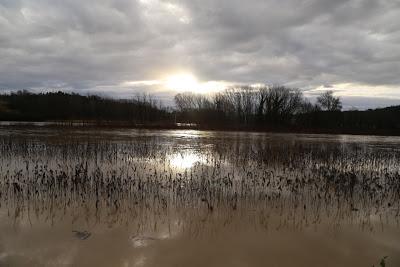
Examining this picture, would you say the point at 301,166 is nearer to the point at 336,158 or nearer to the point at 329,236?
the point at 336,158

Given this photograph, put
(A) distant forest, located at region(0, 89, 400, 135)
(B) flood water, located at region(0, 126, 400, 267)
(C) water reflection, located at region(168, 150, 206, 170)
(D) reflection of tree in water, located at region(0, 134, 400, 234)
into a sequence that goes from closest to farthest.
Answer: (B) flood water, located at region(0, 126, 400, 267) < (D) reflection of tree in water, located at region(0, 134, 400, 234) < (C) water reflection, located at region(168, 150, 206, 170) < (A) distant forest, located at region(0, 89, 400, 135)

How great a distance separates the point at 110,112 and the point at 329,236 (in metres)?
83.4

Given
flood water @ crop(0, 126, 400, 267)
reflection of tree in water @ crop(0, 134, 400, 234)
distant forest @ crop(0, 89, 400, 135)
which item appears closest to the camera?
flood water @ crop(0, 126, 400, 267)

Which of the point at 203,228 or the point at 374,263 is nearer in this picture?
the point at 374,263

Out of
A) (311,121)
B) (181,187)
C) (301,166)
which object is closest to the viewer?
(181,187)

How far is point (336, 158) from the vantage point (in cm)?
1652

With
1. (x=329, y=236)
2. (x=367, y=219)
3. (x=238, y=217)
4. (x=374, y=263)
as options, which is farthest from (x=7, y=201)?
(x=367, y=219)

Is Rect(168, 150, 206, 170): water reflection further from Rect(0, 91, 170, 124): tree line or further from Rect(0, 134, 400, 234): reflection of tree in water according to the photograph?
Rect(0, 91, 170, 124): tree line

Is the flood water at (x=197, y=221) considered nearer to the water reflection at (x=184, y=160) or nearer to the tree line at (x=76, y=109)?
the water reflection at (x=184, y=160)

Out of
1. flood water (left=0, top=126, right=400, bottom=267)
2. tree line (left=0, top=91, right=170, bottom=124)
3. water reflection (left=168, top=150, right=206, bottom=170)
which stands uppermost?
tree line (left=0, top=91, right=170, bottom=124)

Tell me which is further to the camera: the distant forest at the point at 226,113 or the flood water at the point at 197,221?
the distant forest at the point at 226,113

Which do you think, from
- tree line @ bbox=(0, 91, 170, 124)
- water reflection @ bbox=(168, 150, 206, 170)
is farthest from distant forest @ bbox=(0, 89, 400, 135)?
water reflection @ bbox=(168, 150, 206, 170)

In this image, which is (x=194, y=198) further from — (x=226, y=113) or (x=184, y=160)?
(x=226, y=113)

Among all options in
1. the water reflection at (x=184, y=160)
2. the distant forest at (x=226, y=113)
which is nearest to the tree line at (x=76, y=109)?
the distant forest at (x=226, y=113)
